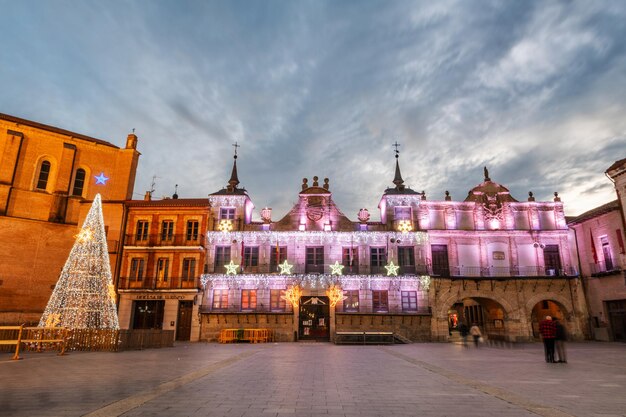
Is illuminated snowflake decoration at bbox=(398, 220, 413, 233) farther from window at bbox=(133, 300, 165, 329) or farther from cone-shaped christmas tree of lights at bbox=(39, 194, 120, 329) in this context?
cone-shaped christmas tree of lights at bbox=(39, 194, 120, 329)

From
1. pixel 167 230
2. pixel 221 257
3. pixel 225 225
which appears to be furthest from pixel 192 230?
pixel 221 257

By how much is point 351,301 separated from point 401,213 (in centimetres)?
878

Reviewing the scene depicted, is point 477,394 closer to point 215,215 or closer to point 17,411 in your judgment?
point 17,411

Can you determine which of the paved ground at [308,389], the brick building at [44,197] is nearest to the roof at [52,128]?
the brick building at [44,197]

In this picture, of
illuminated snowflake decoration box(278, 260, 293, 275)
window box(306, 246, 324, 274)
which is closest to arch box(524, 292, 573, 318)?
window box(306, 246, 324, 274)

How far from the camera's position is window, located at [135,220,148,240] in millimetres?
33062

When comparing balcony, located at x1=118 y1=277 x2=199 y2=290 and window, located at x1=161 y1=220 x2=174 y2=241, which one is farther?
window, located at x1=161 y1=220 x2=174 y2=241

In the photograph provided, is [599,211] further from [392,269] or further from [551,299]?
[392,269]

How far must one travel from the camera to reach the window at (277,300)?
102ft

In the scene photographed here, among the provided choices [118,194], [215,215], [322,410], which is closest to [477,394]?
[322,410]

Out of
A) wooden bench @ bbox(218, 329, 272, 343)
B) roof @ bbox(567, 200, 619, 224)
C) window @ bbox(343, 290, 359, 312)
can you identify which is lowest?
wooden bench @ bbox(218, 329, 272, 343)

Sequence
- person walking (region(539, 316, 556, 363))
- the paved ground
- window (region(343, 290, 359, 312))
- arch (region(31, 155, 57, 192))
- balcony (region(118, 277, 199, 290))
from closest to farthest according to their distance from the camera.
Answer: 1. the paved ground
2. person walking (region(539, 316, 556, 363))
3. window (region(343, 290, 359, 312))
4. balcony (region(118, 277, 199, 290))
5. arch (region(31, 155, 57, 192))

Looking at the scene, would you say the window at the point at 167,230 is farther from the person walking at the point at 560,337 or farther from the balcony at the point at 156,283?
the person walking at the point at 560,337

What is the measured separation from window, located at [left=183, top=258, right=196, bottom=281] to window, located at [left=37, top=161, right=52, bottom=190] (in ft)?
46.9
